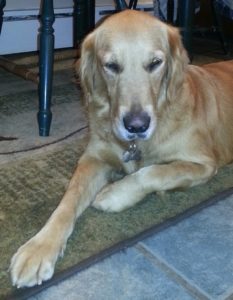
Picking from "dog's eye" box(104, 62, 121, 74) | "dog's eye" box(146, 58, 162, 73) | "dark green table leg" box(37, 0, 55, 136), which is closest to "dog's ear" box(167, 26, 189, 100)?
"dog's eye" box(146, 58, 162, 73)

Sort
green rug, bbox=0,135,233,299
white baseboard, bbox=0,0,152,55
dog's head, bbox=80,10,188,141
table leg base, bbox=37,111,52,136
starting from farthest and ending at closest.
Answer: white baseboard, bbox=0,0,152,55, table leg base, bbox=37,111,52,136, dog's head, bbox=80,10,188,141, green rug, bbox=0,135,233,299

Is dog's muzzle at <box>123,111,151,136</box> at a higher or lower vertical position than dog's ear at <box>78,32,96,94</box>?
lower

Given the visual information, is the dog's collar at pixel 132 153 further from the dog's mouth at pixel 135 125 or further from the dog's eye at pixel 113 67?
the dog's eye at pixel 113 67

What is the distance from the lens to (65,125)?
86.4 inches

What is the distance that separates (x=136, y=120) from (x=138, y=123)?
12 millimetres

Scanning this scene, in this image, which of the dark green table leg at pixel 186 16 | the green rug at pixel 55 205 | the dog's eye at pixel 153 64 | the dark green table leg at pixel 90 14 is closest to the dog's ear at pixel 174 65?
the dog's eye at pixel 153 64

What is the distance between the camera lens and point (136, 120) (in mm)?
1308

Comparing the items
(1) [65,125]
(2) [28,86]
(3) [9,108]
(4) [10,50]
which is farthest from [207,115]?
(4) [10,50]

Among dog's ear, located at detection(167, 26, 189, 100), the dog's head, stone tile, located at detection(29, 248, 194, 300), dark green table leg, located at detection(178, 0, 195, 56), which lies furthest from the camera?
dark green table leg, located at detection(178, 0, 195, 56)

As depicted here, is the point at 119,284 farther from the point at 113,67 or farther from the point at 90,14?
the point at 90,14

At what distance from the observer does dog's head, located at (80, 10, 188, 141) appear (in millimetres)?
1334

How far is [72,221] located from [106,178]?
0.34 meters

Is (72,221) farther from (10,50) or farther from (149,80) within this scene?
(10,50)

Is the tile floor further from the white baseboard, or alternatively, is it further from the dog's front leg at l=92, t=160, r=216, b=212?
the white baseboard
